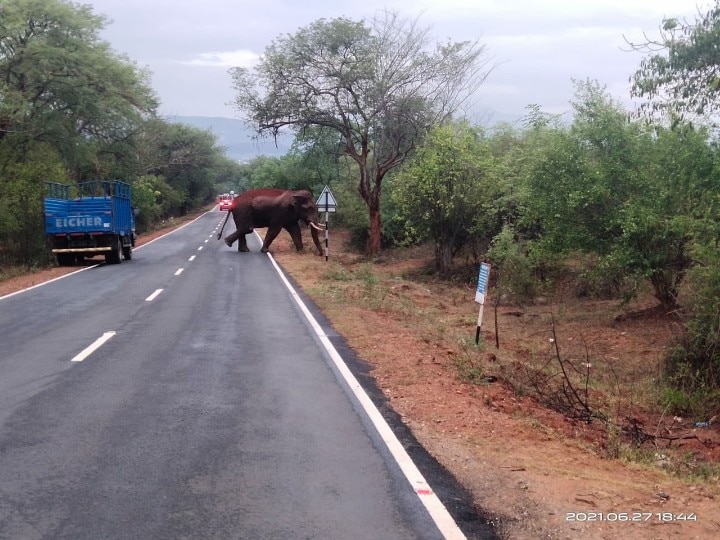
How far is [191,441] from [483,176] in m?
21.9

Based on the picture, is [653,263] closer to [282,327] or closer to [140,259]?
[282,327]

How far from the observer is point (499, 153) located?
104 ft

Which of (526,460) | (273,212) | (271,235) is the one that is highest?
(273,212)

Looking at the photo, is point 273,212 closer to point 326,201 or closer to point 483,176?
point 326,201

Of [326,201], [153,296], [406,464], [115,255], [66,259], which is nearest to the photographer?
[406,464]

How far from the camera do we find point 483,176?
1057 inches

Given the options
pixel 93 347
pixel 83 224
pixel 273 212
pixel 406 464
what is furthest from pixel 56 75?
pixel 406 464

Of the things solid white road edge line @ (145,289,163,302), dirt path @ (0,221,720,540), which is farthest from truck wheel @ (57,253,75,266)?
dirt path @ (0,221,720,540)

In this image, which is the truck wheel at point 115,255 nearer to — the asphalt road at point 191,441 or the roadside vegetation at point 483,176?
the roadside vegetation at point 483,176

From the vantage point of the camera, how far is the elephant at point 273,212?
114 feet

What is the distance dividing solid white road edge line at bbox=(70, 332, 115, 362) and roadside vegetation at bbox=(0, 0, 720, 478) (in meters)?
5.10

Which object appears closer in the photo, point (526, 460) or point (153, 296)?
point (526, 460)

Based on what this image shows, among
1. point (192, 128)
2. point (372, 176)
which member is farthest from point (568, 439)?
point (192, 128)

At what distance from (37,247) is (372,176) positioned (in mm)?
15203
